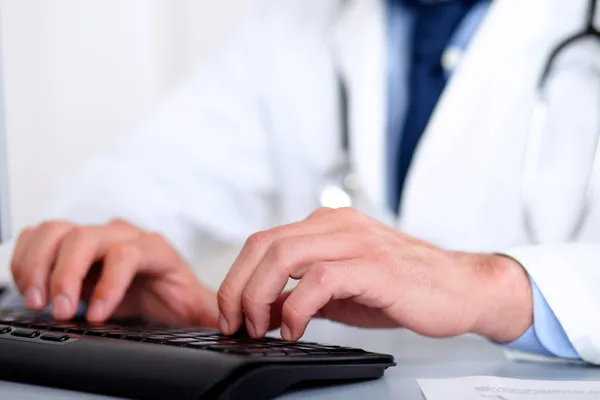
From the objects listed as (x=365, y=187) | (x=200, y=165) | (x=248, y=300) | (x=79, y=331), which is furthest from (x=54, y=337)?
(x=200, y=165)

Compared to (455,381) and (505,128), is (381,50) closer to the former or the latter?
(505,128)

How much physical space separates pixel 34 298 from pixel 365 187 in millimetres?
491

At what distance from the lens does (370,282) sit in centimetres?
50

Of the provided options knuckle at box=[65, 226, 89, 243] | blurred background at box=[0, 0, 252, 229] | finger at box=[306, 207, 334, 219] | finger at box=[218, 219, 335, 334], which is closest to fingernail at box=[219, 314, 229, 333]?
finger at box=[218, 219, 335, 334]

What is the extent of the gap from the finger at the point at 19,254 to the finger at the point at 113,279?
0.10 m

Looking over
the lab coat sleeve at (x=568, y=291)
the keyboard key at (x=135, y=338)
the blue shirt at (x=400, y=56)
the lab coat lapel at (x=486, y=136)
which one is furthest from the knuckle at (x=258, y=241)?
the blue shirt at (x=400, y=56)

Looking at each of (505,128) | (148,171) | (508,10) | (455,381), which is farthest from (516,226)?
(148,171)

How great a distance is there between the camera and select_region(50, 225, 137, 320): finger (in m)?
0.64

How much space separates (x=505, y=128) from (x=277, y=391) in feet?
1.95

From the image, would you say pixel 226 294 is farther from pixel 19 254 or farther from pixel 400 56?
pixel 400 56

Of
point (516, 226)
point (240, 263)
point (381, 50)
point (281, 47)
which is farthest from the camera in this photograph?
point (281, 47)

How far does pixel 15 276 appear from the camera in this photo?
721 mm

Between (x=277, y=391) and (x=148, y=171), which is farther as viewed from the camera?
(x=148, y=171)

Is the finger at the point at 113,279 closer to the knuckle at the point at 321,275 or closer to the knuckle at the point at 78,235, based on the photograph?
the knuckle at the point at 78,235
